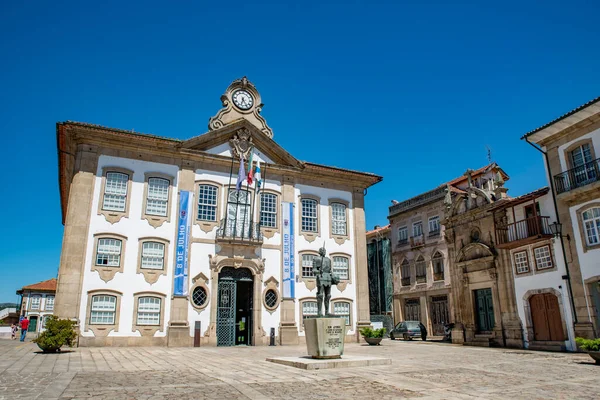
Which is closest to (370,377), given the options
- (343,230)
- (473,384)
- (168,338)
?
(473,384)

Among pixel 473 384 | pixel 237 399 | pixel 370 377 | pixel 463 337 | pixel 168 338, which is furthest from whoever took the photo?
pixel 463 337

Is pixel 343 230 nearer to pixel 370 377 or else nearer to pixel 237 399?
pixel 370 377

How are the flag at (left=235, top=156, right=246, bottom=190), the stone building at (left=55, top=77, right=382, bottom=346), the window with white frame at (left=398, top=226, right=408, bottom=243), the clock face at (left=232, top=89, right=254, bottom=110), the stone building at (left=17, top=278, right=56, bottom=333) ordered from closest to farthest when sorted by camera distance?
1. the stone building at (left=55, top=77, right=382, bottom=346)
2. the flag at (left=235, top=156, right=246, bottom=190)
3. the clock face at (left=232, top=89, right=254, bottom=110)
4. the window with white frame at (left=398, top=226, right=408, bottom=243)
5. the stone building at (left=17, top=278, right=56, bottom=333)

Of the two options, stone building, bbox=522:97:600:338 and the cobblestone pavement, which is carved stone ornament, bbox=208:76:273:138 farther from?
the cobblestone pavement

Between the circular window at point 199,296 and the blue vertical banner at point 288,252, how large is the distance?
13.9ft

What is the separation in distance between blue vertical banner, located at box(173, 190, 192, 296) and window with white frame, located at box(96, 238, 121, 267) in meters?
2.63

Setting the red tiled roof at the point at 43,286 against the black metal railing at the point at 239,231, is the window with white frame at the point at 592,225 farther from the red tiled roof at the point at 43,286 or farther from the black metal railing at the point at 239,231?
the red tiled roof at the point at 43,286

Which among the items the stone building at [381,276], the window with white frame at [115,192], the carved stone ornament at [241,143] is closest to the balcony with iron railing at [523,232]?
the carved stone ornament at [241,143]

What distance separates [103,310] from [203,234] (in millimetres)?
5678

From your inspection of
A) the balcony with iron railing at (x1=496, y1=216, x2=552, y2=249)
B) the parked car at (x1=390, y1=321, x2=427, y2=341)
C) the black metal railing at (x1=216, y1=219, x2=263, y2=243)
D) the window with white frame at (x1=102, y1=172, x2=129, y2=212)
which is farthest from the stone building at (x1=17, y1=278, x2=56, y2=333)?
the balcony with iron railing at (x1=496, y1=216, x2=552, y2=249)

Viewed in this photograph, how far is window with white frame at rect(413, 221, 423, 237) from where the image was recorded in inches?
1464

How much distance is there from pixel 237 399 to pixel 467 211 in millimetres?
21023

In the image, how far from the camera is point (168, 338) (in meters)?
Answer: 20.8

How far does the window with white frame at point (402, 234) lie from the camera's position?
38812 millimetres
